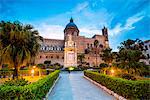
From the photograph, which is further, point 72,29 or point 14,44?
point 72,29

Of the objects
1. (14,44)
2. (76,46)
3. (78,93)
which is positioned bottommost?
(78,93)

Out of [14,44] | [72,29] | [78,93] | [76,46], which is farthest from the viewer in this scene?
[72,29]

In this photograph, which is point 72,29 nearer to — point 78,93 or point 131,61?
point 131,61

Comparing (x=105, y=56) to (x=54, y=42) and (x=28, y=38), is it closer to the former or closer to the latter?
(x=54, y=42)

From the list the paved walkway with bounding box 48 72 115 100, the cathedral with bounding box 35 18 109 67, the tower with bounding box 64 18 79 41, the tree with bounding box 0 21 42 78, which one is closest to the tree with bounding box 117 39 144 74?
the paved walkway with bounding box 48 72 115 100

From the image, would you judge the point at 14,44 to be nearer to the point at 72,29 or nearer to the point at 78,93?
the point at 78,93

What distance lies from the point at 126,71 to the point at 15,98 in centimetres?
1318

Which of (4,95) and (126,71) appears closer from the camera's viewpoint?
(4,95)

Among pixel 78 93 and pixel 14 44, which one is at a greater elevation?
pixel 14 44

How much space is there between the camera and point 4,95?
6.52 meters

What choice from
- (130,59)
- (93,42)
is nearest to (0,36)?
(130,59)

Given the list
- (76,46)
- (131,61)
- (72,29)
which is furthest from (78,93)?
(72,29)

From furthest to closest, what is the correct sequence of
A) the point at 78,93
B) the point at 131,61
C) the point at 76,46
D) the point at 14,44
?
the point at 76,46 < the point at 14,44 < the point at 131,61 < the point at 78,93

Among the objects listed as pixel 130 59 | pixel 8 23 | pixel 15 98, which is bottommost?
pixel 15 98
